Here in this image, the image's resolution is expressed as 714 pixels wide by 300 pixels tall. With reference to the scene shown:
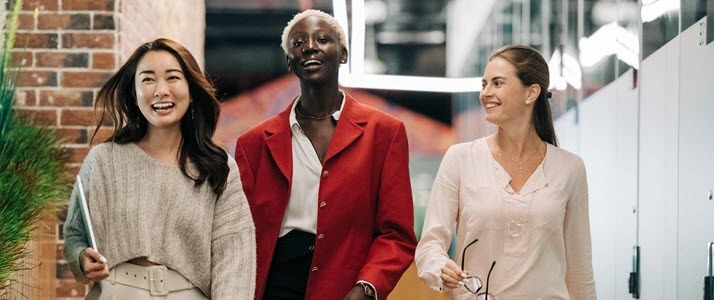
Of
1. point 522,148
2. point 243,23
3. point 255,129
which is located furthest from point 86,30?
point 243,23

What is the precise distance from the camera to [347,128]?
3.00 metres

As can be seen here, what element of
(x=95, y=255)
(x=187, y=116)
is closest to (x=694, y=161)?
(x=187, y=116)

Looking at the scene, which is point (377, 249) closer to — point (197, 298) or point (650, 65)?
point (197, 298)

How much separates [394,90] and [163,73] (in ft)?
16.2

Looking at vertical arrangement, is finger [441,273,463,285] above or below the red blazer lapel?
below

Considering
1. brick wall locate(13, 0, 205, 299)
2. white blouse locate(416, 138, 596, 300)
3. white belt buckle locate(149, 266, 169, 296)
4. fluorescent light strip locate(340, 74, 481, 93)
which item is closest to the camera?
white belt buckle locate(149, 266, 169, 296)

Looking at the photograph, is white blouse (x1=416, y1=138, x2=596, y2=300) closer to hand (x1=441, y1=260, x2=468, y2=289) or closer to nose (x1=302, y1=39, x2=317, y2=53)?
hand (x1=441, y1=260, x2=468, y2=289)

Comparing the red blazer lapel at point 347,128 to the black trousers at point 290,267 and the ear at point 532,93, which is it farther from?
the ear at point 532,93

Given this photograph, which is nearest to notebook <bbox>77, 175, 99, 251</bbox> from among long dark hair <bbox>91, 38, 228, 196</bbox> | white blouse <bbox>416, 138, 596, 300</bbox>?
long dark hair <bbox>91, 38, 228, 196</bbox>

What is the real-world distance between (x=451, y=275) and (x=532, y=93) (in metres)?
0.62

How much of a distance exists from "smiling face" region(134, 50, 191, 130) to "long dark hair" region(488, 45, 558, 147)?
2.87ft

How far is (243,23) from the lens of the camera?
24.1 ft

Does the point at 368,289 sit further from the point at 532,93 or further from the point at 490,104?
the point at 532,93

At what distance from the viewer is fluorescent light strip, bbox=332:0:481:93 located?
7.20m
